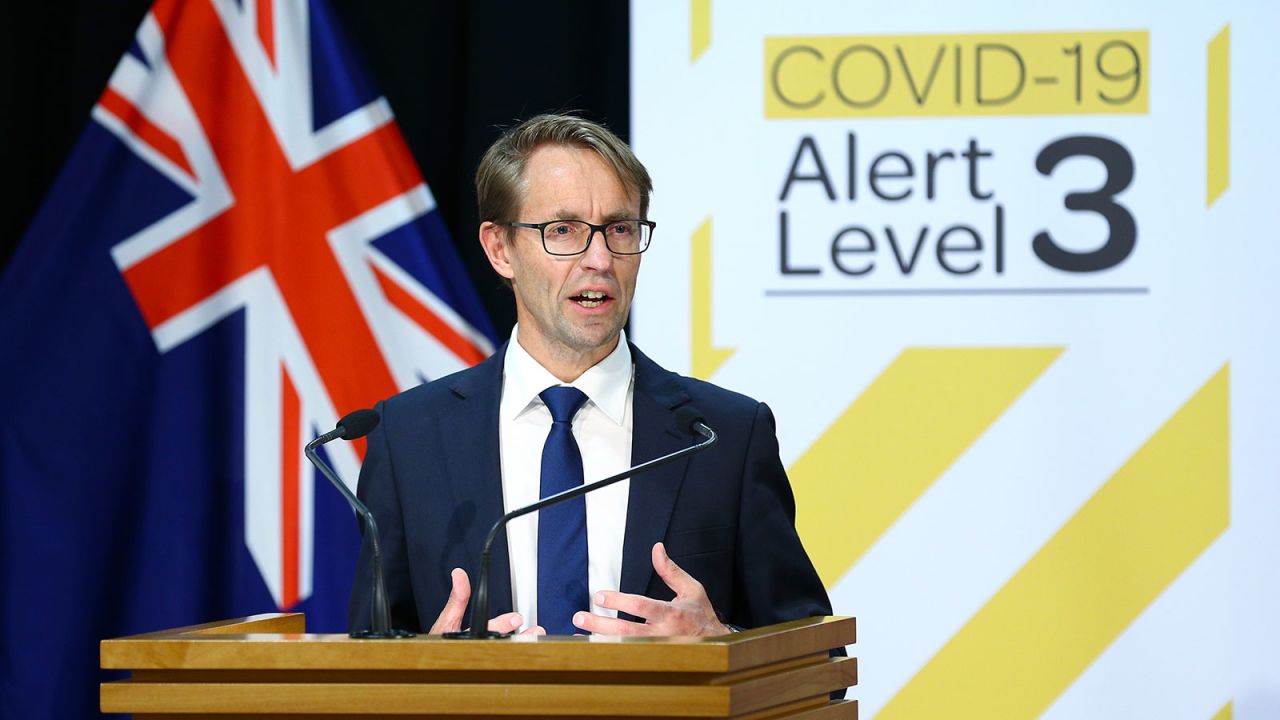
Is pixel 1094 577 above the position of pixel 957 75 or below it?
below

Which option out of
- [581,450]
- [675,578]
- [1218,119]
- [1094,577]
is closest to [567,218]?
[581,450]

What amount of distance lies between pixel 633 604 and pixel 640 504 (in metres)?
0.50

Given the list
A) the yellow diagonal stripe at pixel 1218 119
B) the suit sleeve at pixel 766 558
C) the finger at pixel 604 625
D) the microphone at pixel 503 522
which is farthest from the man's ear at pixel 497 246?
the yellow diagonal stripe at pixel 1218 119

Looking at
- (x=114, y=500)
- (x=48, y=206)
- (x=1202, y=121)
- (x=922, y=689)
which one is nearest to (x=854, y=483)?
(x=922, y=689)

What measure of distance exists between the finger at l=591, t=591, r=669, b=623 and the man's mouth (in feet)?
2.11

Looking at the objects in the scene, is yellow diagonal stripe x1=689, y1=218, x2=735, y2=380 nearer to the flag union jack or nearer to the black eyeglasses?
the flag union jack

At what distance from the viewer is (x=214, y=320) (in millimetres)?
3664

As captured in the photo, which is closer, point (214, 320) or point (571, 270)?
point (571, 270)

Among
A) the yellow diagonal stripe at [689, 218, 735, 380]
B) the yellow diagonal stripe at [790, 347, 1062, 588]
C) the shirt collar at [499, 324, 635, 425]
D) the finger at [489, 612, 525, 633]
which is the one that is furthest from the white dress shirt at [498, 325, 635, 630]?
the yellow diagonal stripe at [790, 347, 1062, 588]

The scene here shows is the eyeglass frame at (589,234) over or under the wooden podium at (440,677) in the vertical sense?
over

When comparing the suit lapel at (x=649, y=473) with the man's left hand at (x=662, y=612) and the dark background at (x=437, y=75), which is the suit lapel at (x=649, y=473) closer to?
the man's left hand at (x=662, y=612)

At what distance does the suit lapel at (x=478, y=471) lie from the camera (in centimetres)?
221

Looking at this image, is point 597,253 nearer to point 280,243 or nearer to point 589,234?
point 589,234

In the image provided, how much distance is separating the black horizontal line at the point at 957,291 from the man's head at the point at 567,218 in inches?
44.2
